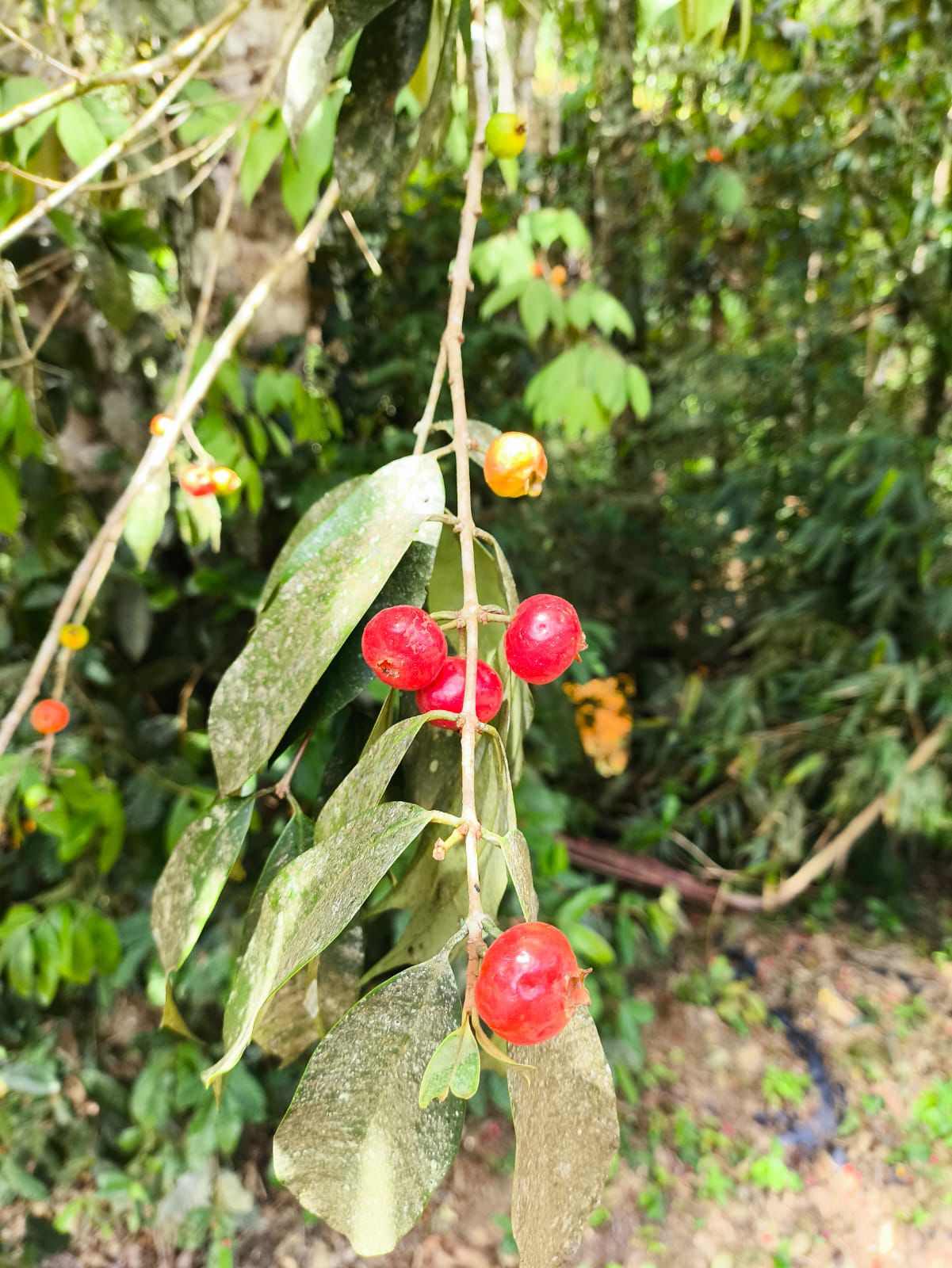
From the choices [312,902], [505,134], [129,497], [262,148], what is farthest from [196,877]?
[262,148]

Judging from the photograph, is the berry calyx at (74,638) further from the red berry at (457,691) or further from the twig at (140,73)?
the red berry at (457,691)

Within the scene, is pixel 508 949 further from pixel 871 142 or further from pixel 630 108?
pixel 630 108

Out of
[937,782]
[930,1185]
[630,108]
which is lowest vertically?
[930,1185]

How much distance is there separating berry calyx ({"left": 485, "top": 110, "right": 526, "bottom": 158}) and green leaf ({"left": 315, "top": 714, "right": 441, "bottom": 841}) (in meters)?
0.65

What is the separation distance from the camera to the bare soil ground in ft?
5.55

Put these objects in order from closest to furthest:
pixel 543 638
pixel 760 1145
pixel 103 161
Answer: pixel 543 638
pixel 103 161
pixel 760 1145

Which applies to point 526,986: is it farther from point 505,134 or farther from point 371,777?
point 505,134

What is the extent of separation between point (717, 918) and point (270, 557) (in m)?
1.98

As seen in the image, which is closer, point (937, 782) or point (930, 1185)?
point (930, 1185)

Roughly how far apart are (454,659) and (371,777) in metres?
0.10

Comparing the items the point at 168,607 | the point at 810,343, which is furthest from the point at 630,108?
the point at 168,607

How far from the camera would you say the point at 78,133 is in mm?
846

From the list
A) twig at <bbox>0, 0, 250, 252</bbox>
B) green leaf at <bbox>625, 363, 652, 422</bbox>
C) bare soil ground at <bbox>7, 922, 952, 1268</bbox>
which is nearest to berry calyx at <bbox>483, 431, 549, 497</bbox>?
twig at <bbox>0, 0, 250, 252</bbox>

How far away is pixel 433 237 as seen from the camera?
6.00 feet
